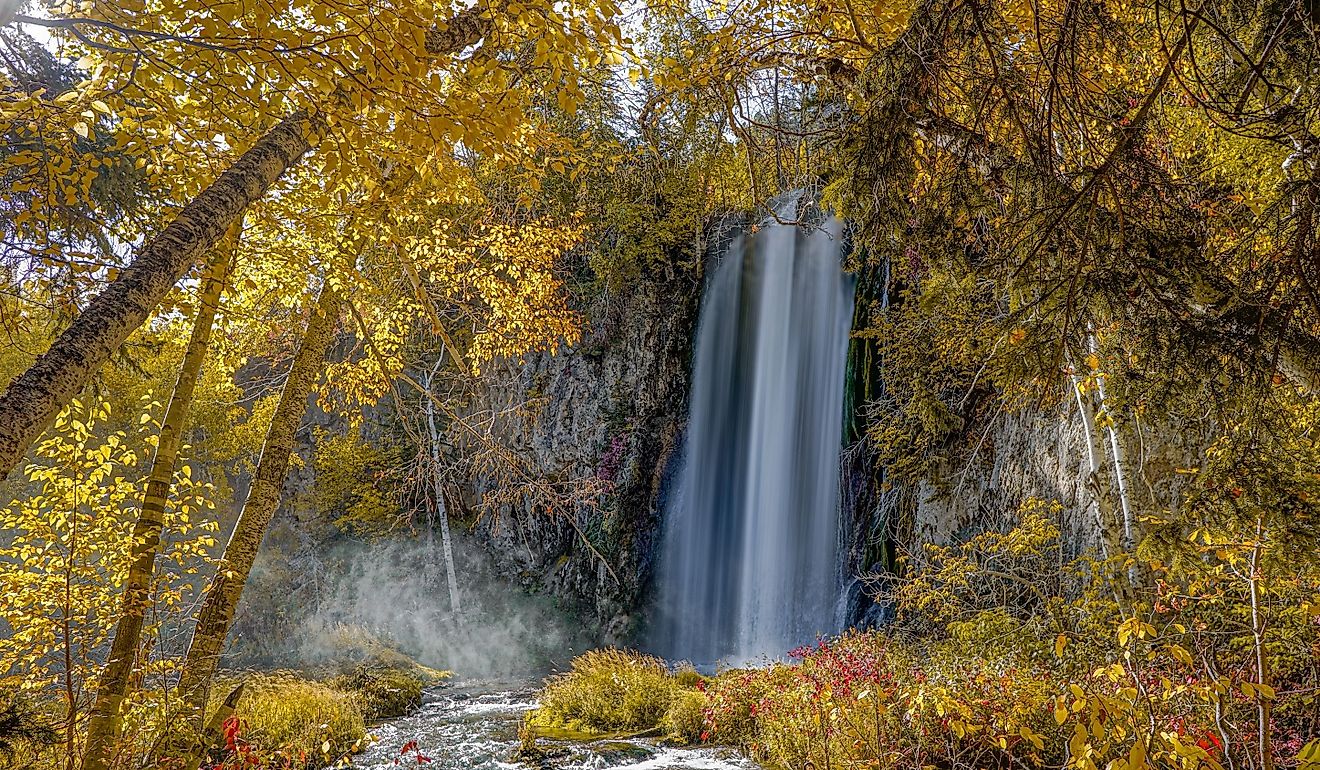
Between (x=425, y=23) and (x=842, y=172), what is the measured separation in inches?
62.6

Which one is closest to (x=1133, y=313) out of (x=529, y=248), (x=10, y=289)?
(x=10, y=289)

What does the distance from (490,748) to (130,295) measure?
6373 millimetres

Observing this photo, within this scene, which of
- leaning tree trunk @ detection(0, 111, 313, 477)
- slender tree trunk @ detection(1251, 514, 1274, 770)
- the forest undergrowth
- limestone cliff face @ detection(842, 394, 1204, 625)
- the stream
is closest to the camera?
leaning tree trunk @ detection(0, 111, 313, 477)

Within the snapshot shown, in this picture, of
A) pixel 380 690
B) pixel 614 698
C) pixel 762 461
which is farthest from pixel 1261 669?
pixel 762 461

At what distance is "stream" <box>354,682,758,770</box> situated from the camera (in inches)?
231

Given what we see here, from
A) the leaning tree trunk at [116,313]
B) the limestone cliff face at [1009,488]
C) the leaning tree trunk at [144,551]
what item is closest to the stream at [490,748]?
the leaning tree trunk at [144,551]

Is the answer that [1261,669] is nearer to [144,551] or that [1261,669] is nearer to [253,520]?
[144,551]

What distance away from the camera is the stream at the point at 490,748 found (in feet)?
19.3

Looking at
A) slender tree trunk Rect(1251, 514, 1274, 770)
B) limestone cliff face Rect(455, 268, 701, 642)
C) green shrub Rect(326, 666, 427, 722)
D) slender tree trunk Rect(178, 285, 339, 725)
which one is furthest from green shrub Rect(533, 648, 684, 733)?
slender tree trunk Rect(1251, 514, 1274, 770)

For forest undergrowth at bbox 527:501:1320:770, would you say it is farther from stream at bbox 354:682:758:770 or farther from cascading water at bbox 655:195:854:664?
cascading water at bbox 655:195:854:664

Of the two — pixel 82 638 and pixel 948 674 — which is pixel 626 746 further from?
pixel 82 638

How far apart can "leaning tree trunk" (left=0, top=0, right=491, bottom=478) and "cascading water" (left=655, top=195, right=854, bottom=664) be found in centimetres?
929

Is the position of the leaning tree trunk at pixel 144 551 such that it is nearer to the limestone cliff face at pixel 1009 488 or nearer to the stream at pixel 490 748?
the stream at pixel 490 748

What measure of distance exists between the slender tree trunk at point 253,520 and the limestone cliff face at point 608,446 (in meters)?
9.08
